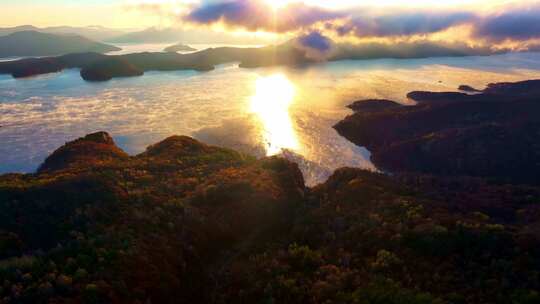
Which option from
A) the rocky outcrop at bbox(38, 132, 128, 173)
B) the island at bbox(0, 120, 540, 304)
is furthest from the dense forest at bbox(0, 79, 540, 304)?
the rocky outcrop at bbox(38, 132, 128, 173)

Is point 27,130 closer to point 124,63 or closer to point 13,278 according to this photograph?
point 13,278

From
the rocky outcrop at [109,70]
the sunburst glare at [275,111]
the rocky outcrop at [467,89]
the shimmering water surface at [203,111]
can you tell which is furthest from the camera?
the rocky outcrop at [109,70]

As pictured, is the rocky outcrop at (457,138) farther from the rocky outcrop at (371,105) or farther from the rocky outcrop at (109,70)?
the rocky outcrop at (109,70)

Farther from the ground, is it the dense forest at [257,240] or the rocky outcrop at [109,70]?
the rocky outcrop at [109,70]

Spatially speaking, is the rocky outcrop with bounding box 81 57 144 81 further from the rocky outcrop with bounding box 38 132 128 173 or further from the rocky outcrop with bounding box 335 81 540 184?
the rocky outcrop with bounding box 38 132 128 173

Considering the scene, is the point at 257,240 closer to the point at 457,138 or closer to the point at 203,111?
the point at 457,138

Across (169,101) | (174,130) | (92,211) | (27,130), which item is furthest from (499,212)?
(169,101)

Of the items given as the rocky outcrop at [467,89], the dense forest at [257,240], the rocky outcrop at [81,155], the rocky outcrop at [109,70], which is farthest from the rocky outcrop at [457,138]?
the rocky outcrop at [109,70]
